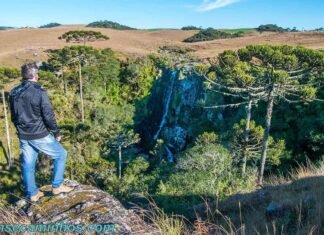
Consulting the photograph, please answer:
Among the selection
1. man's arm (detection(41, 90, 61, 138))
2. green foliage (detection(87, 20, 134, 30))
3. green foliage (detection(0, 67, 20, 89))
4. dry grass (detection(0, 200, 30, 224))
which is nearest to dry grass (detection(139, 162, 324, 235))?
dry grass (detection(0, 200, 30, 224))

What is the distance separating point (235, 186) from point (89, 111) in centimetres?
3348

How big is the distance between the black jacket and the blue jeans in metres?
0.11

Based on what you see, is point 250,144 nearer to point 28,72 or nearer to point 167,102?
point 28,72

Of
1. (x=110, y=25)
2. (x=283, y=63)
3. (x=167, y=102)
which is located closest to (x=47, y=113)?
(x=283, y=63)

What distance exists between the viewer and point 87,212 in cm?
446

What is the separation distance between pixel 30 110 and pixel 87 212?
5.20 ft

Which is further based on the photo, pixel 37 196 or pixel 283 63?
pixel 283 63

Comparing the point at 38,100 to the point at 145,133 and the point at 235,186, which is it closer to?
the point at 235,186

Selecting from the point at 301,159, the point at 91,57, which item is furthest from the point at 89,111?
the point at 301,159

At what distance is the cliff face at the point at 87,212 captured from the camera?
411cm

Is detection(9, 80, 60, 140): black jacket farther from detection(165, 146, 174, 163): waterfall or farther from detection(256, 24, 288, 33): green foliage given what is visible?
detection(256, 24, 288, 33): green foliage

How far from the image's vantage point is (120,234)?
3.93 m

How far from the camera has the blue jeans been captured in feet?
16.8

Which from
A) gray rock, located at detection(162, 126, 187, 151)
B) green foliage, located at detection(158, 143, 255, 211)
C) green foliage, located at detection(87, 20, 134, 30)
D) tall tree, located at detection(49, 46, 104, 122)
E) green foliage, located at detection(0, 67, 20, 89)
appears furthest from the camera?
green foliage, located at detection(87, 20, 134, 30)
